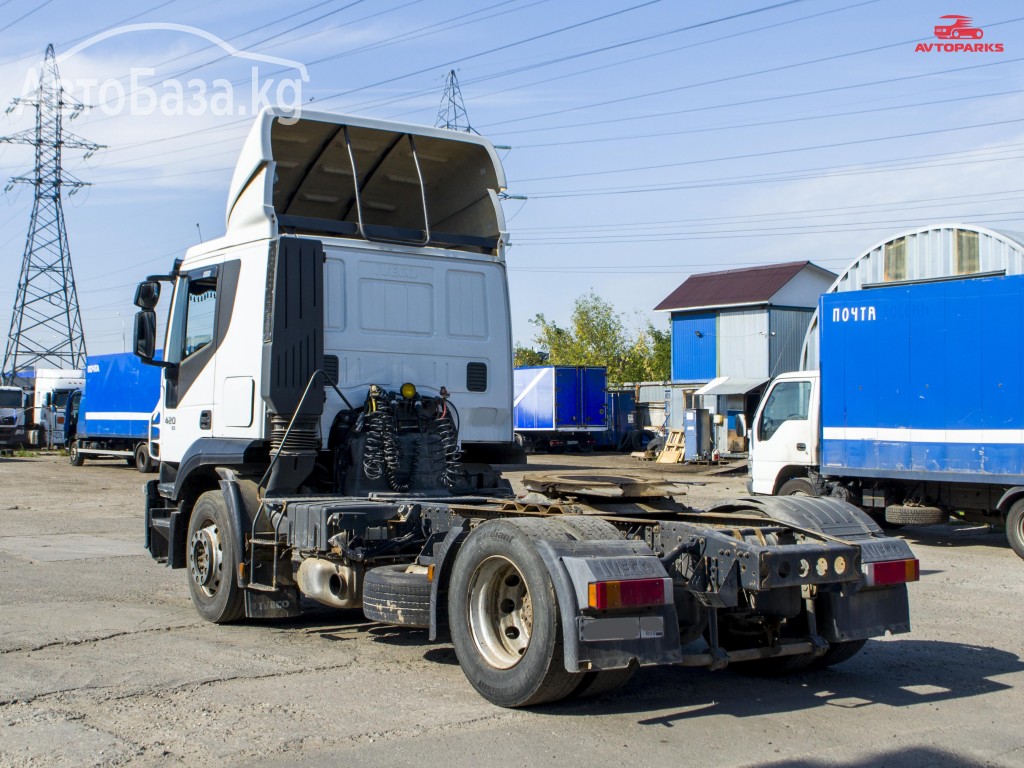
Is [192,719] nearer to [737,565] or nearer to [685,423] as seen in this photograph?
[737,565]

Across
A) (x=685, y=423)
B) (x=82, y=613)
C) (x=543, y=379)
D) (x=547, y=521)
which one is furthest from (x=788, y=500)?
(x=543, y=379)

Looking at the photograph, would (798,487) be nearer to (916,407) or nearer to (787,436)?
(787,436)

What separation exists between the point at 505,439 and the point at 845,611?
3676mm

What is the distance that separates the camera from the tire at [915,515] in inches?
559

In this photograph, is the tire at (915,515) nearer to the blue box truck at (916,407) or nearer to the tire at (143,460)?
the blue box truck at (916,407)

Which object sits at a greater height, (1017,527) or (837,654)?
(1017,527)

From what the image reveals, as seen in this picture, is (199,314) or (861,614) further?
(199,314)

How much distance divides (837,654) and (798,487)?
9.35 meters

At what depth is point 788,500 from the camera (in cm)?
693

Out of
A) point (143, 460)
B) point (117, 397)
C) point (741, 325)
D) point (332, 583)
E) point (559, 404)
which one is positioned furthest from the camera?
point (741, 325)

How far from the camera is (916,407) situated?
14086 mm

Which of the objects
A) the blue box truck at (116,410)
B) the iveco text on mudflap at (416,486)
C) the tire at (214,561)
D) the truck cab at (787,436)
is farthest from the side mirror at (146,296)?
the blue box truck at (116,410)

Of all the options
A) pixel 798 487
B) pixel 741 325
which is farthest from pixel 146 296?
pixel 741 325

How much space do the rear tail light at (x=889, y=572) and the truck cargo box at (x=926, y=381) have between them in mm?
7714
